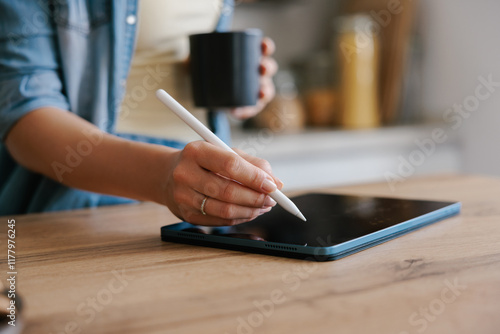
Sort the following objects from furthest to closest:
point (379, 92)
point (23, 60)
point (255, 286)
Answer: point (379, 92), point (23, 60), point (255, 286)

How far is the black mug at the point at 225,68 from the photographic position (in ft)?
3.07

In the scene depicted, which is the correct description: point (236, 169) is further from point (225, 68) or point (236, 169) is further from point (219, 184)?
point (225, 68)

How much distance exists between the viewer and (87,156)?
0.77m

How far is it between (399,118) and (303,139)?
25.7 inches

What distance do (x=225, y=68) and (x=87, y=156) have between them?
0.31 metres

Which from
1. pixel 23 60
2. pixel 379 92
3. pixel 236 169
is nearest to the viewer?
pixel 236 169


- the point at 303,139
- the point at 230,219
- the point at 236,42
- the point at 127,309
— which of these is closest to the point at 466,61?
the point at 303,139

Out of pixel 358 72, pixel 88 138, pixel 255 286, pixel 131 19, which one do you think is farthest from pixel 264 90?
Result: pixel 358 72

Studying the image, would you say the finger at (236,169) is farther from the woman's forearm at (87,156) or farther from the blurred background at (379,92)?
the blurred background at (379,92)

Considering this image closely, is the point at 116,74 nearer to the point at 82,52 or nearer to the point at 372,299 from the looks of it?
the point at 82,52

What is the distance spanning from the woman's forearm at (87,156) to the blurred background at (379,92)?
109 cm

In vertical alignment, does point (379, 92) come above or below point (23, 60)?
below

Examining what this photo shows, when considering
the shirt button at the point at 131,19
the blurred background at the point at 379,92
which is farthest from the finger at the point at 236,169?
the blurred background at the point at 379,92

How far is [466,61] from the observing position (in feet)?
7.16
